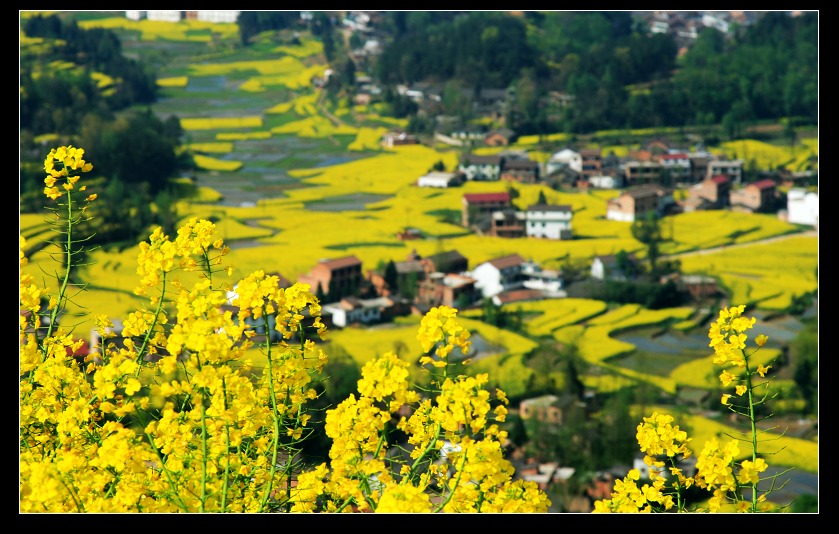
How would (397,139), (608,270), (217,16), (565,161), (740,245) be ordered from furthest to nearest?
(217,16) → (397,139) → (565,161) → (740,245) → (608,270)

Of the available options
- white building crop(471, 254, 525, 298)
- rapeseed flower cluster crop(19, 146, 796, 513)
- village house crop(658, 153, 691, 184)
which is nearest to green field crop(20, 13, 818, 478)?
white building crop(471, 254, 525, 298)

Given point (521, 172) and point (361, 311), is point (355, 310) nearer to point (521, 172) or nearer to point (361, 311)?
Answer: point (361, 311)

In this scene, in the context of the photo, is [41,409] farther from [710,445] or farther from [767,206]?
[767,206]

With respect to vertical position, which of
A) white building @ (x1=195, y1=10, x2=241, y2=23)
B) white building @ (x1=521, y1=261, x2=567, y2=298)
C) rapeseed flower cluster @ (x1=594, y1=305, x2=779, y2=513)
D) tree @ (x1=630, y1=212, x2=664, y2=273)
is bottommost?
white building @ (x1=521, y1=261, x2=567, y2=298)

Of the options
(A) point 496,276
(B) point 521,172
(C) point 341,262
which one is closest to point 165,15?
(B) point 521,172

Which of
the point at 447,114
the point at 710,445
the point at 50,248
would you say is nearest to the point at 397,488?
the point at 710,445

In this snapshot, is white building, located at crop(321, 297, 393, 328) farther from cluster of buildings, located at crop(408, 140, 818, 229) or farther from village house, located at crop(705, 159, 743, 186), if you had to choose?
village house, located at crop(705, 159, 743, 186)
